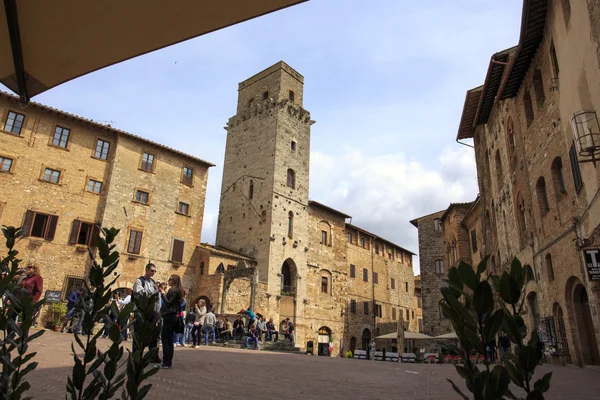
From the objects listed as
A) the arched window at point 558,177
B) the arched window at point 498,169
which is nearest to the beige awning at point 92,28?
the arched window at point 558,177

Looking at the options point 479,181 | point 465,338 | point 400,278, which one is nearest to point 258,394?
point 465,338

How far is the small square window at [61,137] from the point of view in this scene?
910 inches

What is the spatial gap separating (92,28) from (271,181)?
→ 29.4 m

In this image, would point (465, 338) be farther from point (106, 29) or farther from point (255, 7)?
point (106, 29)

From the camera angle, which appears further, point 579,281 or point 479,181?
point 479,181

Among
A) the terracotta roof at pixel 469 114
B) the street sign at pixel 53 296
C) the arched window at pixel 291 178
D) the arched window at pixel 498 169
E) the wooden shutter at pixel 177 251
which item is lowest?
the street sign at pixel 53 296

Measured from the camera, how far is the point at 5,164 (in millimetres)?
21281

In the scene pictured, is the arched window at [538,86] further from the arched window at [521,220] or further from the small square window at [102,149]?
the small square window at [102,149]

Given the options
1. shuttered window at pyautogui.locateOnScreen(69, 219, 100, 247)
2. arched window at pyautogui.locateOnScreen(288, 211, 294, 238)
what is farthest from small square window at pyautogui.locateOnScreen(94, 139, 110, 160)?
arched window at pyautogui.locateOnScreen(288, 211, 294, 238)

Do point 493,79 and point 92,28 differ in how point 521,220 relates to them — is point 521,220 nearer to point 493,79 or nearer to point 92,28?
point 493,79

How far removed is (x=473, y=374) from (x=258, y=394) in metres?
4.55

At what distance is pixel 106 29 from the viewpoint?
2754 mm

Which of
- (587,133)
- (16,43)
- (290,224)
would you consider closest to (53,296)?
(290,224)

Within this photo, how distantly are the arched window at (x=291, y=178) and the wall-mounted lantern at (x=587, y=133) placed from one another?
25.3 metres
